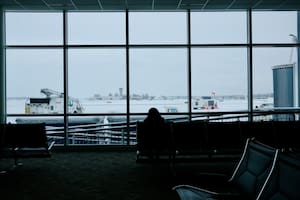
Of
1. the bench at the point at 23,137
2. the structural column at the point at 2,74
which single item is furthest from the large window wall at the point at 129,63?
the bench at the point at 23,137

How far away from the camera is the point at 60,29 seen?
788 cm

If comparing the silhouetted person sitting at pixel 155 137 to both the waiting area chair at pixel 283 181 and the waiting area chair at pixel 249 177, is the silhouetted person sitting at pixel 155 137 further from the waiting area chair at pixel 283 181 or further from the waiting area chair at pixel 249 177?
the waiting area chair at pixel 283 181

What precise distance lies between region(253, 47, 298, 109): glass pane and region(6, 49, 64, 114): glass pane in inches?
192

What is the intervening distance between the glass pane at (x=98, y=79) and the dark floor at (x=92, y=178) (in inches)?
60.5

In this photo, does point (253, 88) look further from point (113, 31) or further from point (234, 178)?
point (234, 178)

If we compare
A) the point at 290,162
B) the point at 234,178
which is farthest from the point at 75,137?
the point at 290,162

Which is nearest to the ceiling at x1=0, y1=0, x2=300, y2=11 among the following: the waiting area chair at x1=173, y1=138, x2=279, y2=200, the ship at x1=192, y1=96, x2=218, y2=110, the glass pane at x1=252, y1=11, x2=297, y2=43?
the glass pane at x1=252, y1=11, x2=297, y2=43

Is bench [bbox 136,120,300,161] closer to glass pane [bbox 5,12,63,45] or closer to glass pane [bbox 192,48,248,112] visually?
glass pane [bbox 192,48,248,112]

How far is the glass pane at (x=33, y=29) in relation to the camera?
25.8 ft

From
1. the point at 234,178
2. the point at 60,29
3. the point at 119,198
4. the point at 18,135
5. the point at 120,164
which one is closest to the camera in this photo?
the point at 234,178

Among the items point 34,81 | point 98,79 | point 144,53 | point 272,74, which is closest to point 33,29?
point 34,81

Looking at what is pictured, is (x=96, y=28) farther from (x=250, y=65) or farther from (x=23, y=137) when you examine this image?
(x=250, y=65)

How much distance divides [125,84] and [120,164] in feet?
8.03

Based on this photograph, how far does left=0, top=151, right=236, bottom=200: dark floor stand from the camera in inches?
165
